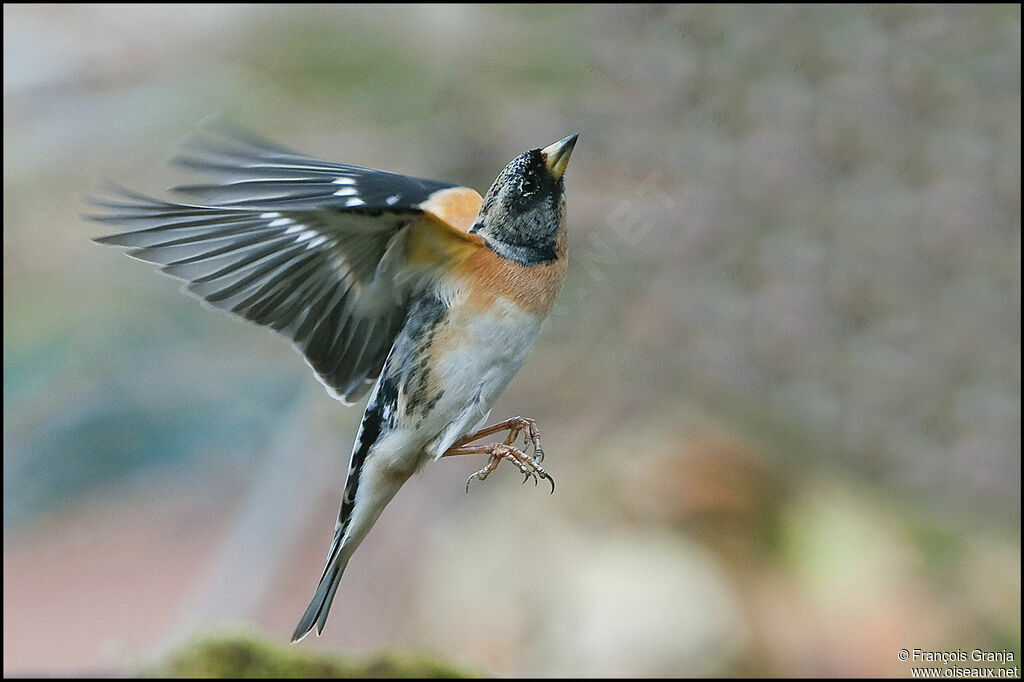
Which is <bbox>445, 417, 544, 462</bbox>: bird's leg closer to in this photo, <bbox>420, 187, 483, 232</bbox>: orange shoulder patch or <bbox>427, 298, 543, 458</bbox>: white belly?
<bbox>427, 298, 543, 458</bbox>: white belly

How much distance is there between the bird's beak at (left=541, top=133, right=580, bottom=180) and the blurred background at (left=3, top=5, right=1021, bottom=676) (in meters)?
1.48

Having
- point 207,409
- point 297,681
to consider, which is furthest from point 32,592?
point 297,681

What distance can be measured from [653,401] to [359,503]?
241 cm

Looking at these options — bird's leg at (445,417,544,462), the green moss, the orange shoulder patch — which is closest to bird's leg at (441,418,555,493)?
bird's leg at (445,417,544,462)

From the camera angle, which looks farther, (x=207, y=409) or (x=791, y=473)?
(x=207, y=409)

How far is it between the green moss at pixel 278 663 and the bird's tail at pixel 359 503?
67 cm

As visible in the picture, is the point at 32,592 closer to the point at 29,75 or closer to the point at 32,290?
the point at 32,290

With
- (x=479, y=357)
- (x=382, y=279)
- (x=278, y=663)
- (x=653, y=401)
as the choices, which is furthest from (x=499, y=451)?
(x=653, y=401)

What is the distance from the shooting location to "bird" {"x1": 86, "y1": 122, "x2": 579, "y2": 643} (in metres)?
1.16

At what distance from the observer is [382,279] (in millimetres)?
1240

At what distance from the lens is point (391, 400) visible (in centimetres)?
132

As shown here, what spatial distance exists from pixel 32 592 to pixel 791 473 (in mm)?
2582

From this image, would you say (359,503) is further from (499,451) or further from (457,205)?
(457,205)

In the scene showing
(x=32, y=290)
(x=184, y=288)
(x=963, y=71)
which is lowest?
(x=32, y=290)
